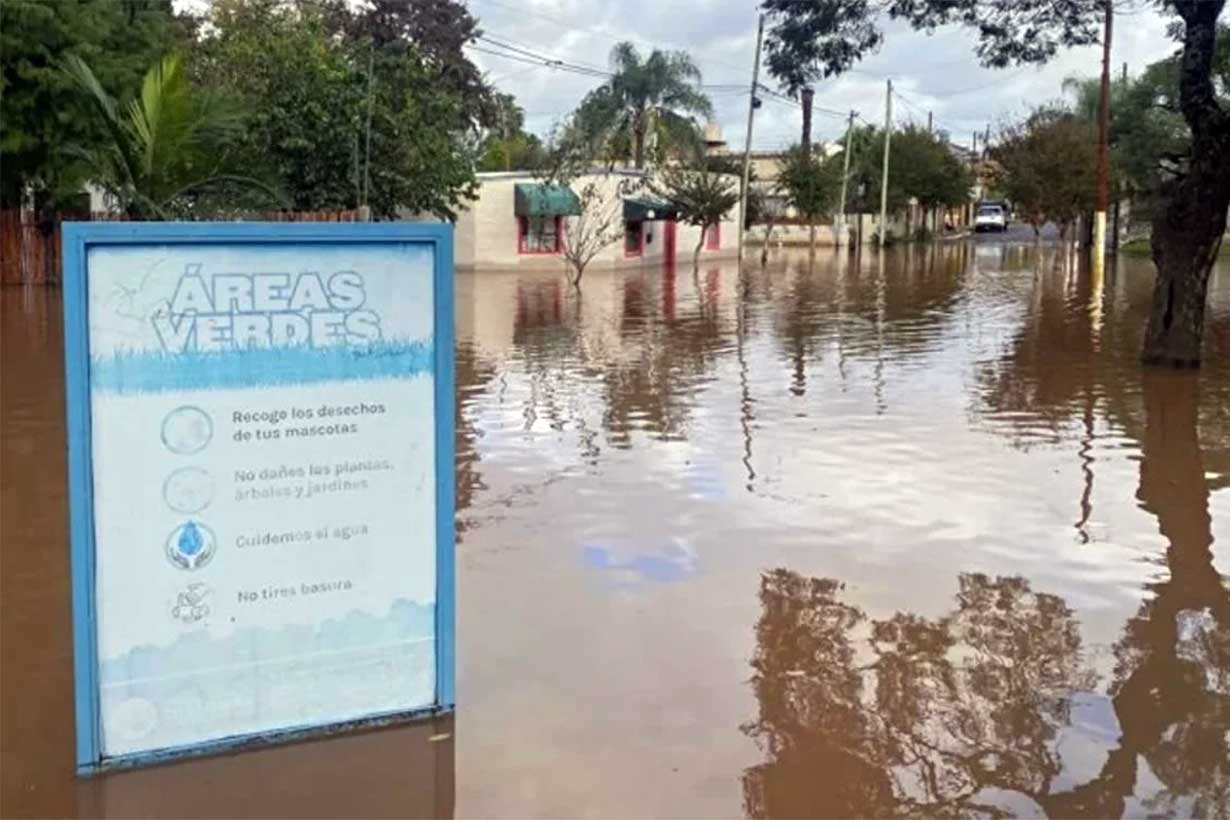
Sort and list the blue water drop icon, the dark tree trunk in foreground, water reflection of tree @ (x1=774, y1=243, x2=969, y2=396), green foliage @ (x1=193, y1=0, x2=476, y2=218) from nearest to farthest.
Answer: the blue water drop icon < the dark tree trunk in foreground < water reflection of tree @ (x1=774, y1=243, x2=969, y2=396) < green foliage @ (x1=193, y1=0, x2=476, y2=218)

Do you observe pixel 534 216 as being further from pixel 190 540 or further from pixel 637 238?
pixel 190 540

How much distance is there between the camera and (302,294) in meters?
3.98

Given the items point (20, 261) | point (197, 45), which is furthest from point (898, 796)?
point (197, 45)

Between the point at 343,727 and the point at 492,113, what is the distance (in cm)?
5082

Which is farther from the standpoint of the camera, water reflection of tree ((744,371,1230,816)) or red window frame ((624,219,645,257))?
red window frame ((624,219,645,257))

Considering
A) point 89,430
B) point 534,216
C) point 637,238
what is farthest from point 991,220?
point 89,430

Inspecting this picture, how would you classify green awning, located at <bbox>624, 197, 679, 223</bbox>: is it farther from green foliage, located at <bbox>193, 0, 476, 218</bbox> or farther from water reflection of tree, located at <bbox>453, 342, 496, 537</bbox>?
water reflection of tree, located at <bbox>453, 342, 496, 537</bbox>

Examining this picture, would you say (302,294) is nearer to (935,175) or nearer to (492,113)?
(492,113)

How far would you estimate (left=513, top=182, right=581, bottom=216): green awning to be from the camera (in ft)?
125

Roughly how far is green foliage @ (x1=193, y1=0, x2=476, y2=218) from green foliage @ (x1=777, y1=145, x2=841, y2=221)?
2910 centimetres

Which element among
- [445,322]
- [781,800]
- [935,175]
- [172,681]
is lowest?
[781,800]

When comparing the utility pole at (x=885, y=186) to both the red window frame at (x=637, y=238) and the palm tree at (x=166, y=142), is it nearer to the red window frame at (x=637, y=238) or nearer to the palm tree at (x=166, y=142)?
the red window frame at (x=637, y=238)

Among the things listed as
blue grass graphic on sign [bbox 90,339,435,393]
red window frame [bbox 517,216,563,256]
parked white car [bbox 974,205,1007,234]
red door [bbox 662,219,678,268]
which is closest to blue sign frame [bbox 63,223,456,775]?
blue grass graphic on sign [bbox 90,339,435,393]

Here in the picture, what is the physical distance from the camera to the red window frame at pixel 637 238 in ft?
143
